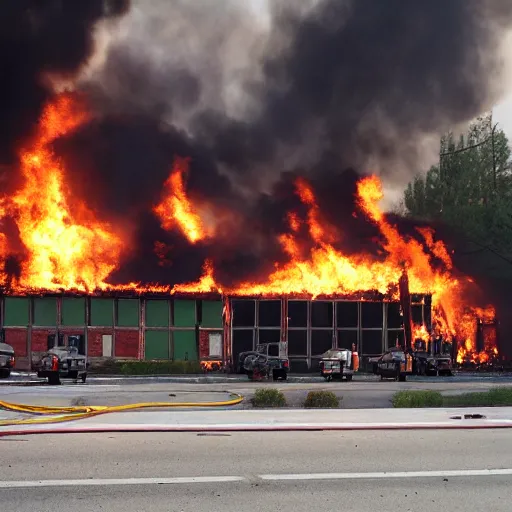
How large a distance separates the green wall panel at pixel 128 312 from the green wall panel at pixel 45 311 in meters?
2.79

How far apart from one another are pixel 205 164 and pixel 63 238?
10.0 m

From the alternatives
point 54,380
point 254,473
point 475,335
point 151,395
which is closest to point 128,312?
point 54,380

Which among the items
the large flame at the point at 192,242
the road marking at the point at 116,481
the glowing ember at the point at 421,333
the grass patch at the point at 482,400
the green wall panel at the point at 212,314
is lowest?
the grass patch at the point at 482,400

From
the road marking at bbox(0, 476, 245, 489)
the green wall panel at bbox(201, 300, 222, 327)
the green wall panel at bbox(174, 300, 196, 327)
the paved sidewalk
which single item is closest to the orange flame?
the green wall panel at bbox(201, 300, 222, 327)

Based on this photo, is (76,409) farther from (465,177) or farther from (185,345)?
(465,177)

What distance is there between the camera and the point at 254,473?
28.0 feet

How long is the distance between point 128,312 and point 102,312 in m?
1.14

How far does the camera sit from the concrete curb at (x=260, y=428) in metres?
12.0

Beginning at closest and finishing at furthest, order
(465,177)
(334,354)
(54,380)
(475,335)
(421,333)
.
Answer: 1. (54,380)
2. (334,354)
3. (421,333)
4. (475,335)
5. (465,177)

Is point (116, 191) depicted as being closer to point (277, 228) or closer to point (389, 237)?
point (277, 228)

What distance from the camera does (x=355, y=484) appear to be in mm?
7973

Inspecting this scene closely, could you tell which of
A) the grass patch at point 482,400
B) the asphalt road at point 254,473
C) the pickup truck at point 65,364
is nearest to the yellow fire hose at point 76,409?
the asphalt road at point 254,473

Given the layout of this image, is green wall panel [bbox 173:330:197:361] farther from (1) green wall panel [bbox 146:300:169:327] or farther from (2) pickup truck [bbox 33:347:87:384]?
(2) pickup truck [bbox 33:347:87:384]

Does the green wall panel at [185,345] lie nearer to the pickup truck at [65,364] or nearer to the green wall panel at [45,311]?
the green wall panel at [45,311]
